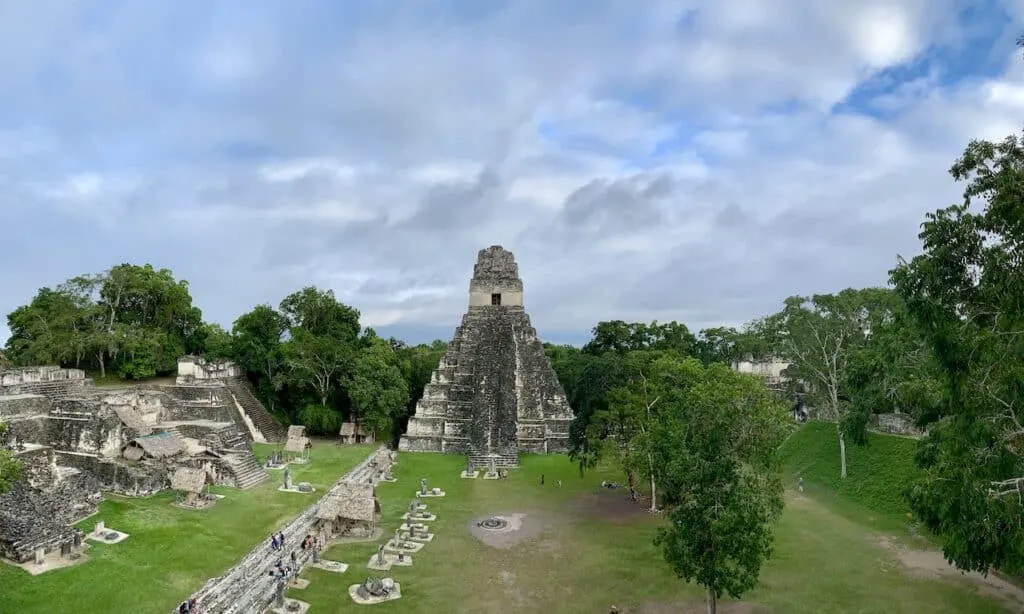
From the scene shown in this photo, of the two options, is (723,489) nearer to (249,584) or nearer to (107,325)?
(249,584)

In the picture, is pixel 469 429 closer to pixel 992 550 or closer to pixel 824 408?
pixel 824 408

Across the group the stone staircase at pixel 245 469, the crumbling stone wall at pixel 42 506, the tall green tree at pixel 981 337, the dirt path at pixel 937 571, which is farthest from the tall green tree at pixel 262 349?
the tall green tree at pixel 981 337

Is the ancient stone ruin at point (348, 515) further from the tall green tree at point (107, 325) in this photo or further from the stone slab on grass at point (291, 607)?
the tall green tree at point (107, 325)

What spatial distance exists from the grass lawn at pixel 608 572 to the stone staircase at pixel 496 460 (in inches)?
252

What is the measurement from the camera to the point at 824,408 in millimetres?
35031

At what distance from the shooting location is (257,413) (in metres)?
36.2

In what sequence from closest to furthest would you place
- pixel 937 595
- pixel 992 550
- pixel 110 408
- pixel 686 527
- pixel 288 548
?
1. pixel 992 550
2. pixel 686 527
3. pixel 937 595
4. pixel 288 548
5. pixel 110 408

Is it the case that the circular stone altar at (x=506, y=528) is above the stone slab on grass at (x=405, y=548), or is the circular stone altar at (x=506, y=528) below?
above

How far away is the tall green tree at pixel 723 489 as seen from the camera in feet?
41.2

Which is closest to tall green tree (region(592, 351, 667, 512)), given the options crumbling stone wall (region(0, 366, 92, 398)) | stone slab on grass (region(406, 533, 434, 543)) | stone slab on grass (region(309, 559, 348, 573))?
stone slab on grass (region(406, 533, 434, 543))

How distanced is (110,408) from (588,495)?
19.5 meters

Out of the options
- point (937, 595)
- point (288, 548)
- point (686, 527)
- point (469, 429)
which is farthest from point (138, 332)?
point (937, 595)

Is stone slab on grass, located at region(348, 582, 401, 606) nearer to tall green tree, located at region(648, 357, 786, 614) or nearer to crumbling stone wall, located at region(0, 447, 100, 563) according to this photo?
tall green tree, located at region(648, 357, 786, 614)

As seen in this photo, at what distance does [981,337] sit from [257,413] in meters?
34.6
